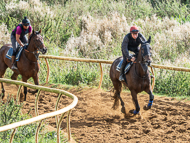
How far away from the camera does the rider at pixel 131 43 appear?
7.48 m

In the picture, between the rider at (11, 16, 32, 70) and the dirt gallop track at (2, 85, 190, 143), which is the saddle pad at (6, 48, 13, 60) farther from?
the dirt gallop track at (2, 85, 190, 143)

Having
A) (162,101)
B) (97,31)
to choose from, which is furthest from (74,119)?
(97,31)

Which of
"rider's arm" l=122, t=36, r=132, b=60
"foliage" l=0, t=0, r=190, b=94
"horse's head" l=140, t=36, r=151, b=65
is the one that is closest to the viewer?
"horse's head" l=140, t=36, r=151, b=65

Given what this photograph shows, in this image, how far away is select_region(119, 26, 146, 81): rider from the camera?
748 cm

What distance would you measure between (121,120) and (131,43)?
7.68 ft

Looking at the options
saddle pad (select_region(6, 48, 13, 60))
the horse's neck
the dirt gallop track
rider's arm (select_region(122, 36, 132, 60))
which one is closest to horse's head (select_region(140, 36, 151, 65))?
the horse's neck

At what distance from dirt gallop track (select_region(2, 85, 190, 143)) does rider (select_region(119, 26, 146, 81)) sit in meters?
1.35

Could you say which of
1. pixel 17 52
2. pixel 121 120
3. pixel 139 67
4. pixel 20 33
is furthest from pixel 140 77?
pixel 17 52

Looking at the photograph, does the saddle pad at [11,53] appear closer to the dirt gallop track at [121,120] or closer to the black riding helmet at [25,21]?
the black riding helmet at [25,21]

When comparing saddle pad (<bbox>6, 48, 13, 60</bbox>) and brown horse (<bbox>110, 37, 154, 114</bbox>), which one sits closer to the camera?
brown horse (<bbox>110, 37, 154, 114</bbox>)

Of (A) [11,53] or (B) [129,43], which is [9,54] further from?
(B) [129,43]

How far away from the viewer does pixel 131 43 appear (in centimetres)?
793

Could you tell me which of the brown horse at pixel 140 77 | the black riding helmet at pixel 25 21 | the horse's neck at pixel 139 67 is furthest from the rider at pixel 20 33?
the horse's neck at pixel 139 67

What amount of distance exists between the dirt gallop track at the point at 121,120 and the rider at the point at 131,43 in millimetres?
1352
